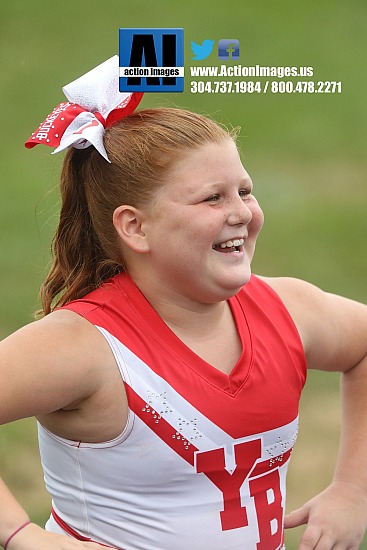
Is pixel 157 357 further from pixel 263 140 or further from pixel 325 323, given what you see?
pixel 263 140

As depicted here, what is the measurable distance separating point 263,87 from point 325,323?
5643mm

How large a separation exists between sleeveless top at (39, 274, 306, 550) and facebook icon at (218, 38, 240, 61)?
5608mm

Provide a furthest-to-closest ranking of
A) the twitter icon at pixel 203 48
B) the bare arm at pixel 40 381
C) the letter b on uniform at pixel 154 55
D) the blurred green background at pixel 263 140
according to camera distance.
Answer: the twitter icon at pixel 203 48 → the blurred green background at pixel 263 140 → the letter b on uniform at pixel 154 55 → the bare arm at pixel 40 381

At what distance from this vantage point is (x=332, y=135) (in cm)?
702

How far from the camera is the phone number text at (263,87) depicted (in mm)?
7422

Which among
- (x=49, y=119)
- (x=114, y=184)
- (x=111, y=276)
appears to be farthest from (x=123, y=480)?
→ (x=49, y=119)

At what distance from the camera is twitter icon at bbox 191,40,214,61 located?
782cm

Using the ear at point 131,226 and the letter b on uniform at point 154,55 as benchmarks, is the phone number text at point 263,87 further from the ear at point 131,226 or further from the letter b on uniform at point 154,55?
the ear at point 131,226

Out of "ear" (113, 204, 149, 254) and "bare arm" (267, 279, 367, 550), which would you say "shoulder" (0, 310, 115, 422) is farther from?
"bare arm" (267, 279, 367, 550)

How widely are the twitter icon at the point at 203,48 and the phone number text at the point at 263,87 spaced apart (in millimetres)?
195

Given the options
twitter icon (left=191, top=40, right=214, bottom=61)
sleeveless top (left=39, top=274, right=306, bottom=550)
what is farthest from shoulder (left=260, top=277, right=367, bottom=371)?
twitter icon (left=191, top=40, right=214, bottom=61)

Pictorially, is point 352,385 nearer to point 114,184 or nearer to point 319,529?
point 319,529

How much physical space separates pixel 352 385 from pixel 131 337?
2.23ft

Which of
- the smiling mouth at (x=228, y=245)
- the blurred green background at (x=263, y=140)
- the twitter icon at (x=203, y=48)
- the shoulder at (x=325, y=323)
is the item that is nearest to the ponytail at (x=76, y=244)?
the smiling mouth at (x=228, y=245)
